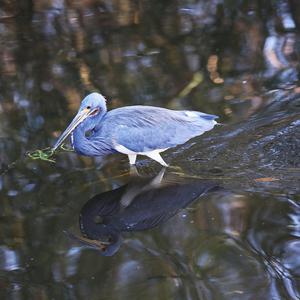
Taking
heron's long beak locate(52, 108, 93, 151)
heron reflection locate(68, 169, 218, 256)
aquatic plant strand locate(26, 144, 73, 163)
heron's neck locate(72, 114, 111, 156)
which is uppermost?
heron's long beak locate(52, 108, 93, 151)

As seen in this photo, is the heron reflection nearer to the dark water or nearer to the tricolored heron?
the dark water

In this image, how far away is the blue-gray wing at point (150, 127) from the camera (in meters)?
5.87

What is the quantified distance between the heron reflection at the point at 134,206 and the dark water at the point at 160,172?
0.04ft

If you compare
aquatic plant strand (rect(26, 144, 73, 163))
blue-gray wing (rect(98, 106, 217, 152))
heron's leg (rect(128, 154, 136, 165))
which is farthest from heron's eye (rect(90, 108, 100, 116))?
aquatic plant strand (rect(26, 144, 73, 163))

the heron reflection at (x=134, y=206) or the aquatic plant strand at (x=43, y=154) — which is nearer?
the heron reflection at (x=134, y=206)

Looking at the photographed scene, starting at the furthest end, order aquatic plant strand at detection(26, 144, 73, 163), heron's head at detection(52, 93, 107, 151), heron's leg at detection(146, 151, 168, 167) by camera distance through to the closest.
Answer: aquatic plant strand at detection(26, 144, 73, 163) → heron's leg at detection(146, 151, 168, 167) → heron's head at detection(52, 93, 107, 151)

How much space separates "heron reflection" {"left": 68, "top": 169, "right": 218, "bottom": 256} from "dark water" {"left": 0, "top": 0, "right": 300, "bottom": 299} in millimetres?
14

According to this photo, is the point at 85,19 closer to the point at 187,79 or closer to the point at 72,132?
the point at 187,79

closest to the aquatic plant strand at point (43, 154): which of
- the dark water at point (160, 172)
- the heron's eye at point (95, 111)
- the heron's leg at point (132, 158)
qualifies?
the dark water at point (160, 172)

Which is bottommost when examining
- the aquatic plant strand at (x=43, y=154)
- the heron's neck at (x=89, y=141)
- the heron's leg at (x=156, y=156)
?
the aquatic plant strand at (x=43, y=154)

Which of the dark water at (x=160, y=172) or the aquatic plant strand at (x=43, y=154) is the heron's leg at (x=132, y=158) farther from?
the aquatic plant strand at (x=43, y=154)

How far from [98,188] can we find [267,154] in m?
1.53

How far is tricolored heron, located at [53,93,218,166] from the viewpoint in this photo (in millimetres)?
5859

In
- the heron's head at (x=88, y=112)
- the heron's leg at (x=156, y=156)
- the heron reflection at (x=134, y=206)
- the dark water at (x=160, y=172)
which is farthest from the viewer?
the heron's leg at (x=156, y=156)
